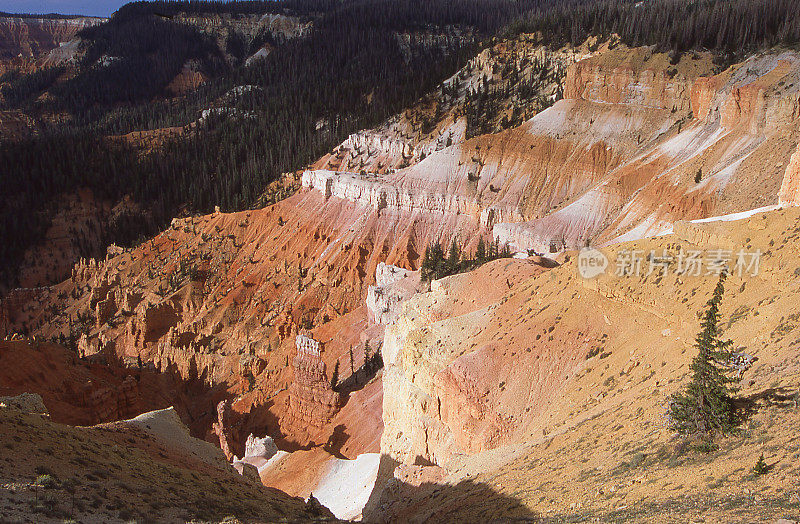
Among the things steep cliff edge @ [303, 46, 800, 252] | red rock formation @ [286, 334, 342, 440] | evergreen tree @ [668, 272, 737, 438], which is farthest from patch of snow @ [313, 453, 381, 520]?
steep cliff edge @ [303, 46, 800, 252]

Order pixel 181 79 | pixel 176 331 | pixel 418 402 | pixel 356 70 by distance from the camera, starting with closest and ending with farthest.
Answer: pixel 418 402, pixel 176 331, pixel 356 70, pixel 181 79

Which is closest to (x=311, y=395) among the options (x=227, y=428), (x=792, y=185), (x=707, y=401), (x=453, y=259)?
(x=227, y=428)

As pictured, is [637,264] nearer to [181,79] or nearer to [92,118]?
[92,118]

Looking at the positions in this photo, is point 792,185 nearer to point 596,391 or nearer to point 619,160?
point 596,391

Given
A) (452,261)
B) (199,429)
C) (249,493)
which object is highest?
(249,493)

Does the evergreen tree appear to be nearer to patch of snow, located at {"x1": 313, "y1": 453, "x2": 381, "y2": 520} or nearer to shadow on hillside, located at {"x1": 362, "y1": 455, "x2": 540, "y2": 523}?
shadow on hillside, located at {"x1": 362, "y1": 455, "x2": 540, "y2": 523}

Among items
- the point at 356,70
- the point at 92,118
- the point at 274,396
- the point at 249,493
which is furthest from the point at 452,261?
the point at 92,118
